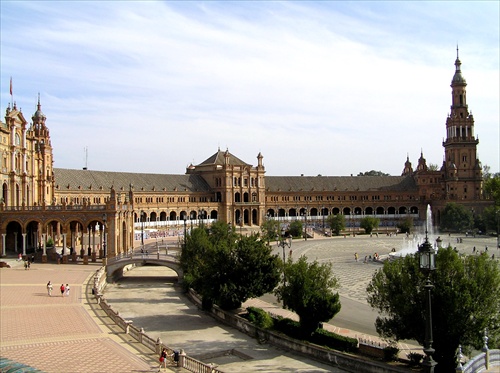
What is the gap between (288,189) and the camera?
136m

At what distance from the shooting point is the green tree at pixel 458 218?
11369 centimetres

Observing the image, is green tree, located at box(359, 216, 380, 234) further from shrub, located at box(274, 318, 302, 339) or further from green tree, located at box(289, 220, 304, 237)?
shrub, located at box(274, 318, 302, 339)

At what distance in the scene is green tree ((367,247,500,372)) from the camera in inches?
1062

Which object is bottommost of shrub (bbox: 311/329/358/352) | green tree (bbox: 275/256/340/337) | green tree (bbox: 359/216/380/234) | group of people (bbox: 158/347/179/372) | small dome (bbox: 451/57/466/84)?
shrub (bbox: 311/329/358/352)

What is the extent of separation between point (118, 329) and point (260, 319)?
33.0 ft

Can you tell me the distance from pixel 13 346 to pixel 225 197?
92.6 metres

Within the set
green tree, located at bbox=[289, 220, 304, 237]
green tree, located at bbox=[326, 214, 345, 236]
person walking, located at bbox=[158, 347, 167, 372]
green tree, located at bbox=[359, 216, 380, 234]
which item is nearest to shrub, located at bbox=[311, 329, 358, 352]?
person walking, located at bbox=[158, 347, 167, 372]

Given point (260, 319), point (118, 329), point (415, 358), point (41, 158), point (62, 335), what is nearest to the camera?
point (415, 358)

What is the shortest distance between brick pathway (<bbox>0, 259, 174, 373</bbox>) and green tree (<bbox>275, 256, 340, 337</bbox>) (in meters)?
10.3

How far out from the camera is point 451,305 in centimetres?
2695

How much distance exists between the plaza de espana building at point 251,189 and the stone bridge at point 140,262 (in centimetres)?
1676

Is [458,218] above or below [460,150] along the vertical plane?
below

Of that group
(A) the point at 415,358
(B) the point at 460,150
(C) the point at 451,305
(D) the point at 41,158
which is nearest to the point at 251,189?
(B) the point at 460,150

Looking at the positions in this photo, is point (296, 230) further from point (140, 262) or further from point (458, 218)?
point (140, 262)
